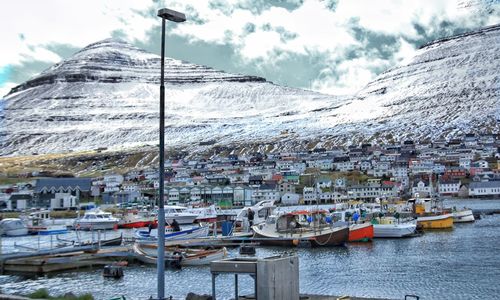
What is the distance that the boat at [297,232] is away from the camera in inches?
1666

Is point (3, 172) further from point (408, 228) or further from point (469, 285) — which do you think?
point (469, 285)

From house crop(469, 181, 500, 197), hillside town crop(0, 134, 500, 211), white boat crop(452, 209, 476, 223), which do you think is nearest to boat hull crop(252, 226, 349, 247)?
white boat crop(452, 209, 476, 223)

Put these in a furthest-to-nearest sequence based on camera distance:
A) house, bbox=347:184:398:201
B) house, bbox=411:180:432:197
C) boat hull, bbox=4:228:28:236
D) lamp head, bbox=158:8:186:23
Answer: house, bbox=411:180:432:197
house, bbox=347:184:398:201
boat hull, bbox=4:228:28:236
lamp head, bbox=158:8:186:23

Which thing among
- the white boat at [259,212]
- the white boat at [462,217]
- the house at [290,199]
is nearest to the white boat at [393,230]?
the white boat at [259,212]

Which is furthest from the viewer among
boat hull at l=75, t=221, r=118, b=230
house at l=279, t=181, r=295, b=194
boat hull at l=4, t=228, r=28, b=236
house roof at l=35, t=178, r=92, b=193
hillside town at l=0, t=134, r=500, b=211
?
house at l=279, t=181, r=295, b=194

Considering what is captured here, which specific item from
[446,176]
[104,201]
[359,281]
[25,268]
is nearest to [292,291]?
[359,281]

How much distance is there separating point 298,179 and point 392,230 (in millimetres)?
81257

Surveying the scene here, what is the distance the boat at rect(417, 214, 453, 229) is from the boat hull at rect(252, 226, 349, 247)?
49.9 ft

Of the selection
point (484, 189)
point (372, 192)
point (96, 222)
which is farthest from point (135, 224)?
point (484, 189)

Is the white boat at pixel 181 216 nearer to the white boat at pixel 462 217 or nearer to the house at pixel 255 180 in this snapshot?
the white boat at pixel 462 217

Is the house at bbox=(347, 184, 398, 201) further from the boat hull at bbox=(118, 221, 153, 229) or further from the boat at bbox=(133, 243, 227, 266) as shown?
the boat at bbox=(133, 243, 227, 266)

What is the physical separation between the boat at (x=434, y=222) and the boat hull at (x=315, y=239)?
15.2 meters

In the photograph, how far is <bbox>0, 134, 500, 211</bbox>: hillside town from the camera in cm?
10169

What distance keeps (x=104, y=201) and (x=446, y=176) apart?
234 feet
